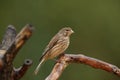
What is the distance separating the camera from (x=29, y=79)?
27.3 ft

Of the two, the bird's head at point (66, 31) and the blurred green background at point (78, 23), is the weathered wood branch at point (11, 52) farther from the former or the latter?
the blurred green background at point (78, 23)

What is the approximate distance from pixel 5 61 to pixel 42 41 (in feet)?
20.6

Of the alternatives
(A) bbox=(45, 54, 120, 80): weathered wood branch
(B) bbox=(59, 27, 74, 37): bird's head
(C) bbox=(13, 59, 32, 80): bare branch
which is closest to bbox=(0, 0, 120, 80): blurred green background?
(B) bbox=(59, 27, 74, 37): bird's head

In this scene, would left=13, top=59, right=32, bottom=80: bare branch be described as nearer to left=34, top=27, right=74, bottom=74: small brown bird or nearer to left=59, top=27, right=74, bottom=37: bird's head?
left=34, top=27, right=74, bottom=74: small brown bird

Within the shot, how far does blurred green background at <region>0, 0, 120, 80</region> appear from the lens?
877cm

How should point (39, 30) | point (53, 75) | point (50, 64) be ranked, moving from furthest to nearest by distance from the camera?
point (39, 30) → point (50, 64) → point (53, 75)

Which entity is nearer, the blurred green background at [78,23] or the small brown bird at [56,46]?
the small brown bird at [56,46]

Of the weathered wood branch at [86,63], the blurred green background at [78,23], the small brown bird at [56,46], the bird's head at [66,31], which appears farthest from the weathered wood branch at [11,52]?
the blurred green background at [78,23]

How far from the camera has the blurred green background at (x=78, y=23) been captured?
877 centimetres

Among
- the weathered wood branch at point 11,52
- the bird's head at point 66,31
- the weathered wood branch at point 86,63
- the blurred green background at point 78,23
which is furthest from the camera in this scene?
the blurred green background at point 78,23

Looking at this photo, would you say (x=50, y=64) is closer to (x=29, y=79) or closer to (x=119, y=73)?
(x=29, y=79)

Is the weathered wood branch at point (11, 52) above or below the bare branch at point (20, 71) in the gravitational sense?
above

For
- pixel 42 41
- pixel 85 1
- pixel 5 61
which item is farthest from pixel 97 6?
pixel 5 61

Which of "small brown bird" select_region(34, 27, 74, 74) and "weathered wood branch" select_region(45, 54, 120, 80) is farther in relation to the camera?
"small brown bird" select_region(34, 27, 74, 74)
